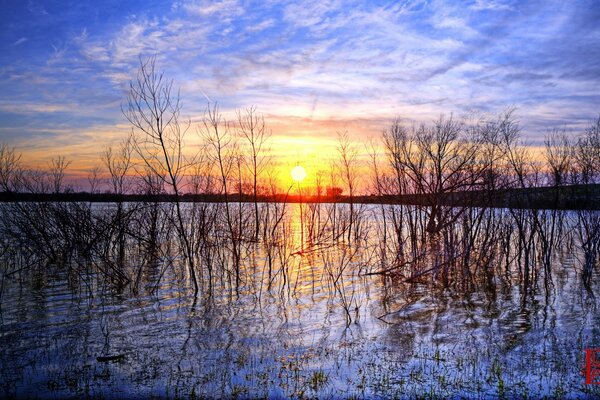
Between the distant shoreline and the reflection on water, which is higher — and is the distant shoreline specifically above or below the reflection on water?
above

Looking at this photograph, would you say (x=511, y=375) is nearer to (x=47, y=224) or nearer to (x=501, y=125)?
(x=501, y=125)

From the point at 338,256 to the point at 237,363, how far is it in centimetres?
1115

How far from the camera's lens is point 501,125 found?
1708 centimetres

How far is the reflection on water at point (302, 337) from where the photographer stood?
525cm

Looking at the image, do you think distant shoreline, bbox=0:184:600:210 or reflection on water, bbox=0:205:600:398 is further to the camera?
distant shoreline, bbox=0:184:600:210

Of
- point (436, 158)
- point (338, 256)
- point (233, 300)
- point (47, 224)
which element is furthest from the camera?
point (436, 158)

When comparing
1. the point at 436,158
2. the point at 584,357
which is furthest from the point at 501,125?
the point at 584,357

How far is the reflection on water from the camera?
525 centimetres
